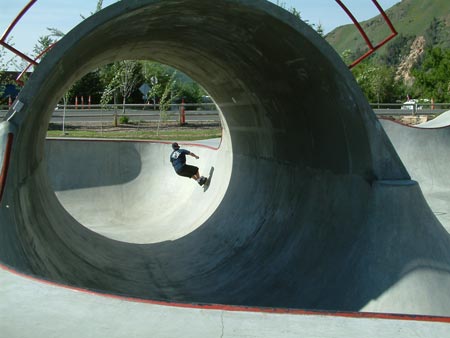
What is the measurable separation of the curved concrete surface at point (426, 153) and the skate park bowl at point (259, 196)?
13.3ft

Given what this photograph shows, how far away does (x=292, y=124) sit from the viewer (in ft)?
25.9

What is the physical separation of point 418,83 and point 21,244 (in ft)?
151

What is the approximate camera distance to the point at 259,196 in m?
9.21

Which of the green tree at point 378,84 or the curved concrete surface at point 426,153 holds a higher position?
the green tree at point 378,84

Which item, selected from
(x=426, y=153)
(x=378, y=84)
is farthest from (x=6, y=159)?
(x=378, y=84)

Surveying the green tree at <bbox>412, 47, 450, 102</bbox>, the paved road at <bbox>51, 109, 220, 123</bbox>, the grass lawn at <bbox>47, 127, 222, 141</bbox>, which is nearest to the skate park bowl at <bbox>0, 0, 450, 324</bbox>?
the grass lawn at <bbox>47, 127, 222, 141</bbox>

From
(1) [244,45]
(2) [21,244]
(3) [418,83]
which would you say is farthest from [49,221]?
(3) [418,83]

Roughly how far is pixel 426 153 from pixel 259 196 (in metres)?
5.32

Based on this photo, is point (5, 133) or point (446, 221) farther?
point (446, 221)

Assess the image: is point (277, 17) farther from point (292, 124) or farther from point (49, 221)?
point (49, 221)

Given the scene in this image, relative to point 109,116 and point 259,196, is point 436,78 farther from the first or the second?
point 259,196

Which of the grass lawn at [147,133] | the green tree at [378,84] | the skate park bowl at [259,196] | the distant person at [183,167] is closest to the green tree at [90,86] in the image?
the grass lawn at [147,133]

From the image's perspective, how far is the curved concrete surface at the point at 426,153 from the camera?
41.9 feet

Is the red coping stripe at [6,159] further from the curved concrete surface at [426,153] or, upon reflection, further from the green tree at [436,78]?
the green tree at [436,78]
